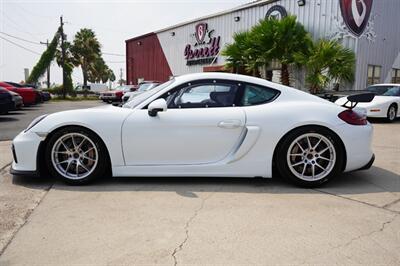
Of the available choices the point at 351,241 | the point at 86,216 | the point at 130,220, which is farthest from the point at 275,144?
the point at 86,216

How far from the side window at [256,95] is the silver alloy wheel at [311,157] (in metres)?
0.57

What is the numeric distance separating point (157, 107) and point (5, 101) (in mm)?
9066

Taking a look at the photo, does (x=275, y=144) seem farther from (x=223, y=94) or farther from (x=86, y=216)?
(x=86, y=216)

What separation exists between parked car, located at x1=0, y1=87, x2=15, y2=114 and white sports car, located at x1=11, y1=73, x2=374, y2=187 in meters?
8.05

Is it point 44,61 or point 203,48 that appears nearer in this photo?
point 203,48

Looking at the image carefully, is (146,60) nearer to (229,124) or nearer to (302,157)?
(229,124)

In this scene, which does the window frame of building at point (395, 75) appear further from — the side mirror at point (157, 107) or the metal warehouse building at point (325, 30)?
the side mirror at point (157, 107)

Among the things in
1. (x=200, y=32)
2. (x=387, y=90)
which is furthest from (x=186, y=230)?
(x=200, y=32)

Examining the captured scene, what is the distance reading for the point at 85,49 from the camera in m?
40.0

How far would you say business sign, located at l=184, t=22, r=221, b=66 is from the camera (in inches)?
765

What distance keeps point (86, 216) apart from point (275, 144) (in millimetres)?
1967

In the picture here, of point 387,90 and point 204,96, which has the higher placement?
point 387,90

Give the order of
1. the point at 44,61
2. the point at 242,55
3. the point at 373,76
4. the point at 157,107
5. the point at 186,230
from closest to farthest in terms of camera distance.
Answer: the point at 186,230
the point at 157,107
the point at 373,76
the point at 242,55
the point at 44,61

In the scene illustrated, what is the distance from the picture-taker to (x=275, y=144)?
3.58m
